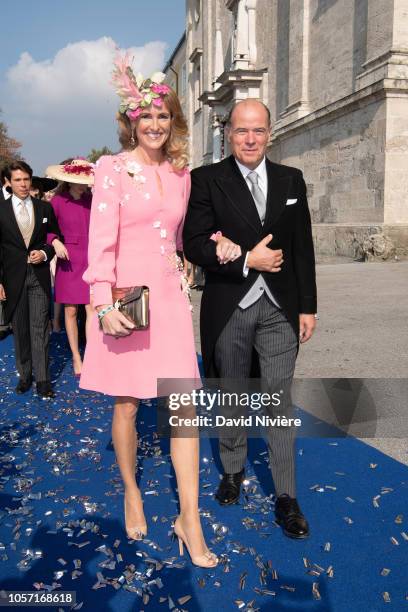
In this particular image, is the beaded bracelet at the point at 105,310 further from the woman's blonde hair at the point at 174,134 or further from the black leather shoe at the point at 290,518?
the black leather shoe at the point at 290,518

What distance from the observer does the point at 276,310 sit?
2.97 meters

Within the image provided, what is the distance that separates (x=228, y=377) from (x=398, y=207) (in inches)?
544

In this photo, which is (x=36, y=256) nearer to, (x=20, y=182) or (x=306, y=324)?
(x=20, y=182)

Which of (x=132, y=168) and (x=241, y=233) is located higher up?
(x=132, y=168)

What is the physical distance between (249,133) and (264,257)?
667mm

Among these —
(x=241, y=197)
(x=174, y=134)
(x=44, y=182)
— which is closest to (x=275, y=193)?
(x=241, y=197)

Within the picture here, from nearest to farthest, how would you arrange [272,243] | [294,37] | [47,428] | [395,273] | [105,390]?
1. [105,390]
2. [272,243]
3. [47,428]
4. [395,273]
5. [294,37]

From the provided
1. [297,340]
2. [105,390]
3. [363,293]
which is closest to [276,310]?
[297,340]

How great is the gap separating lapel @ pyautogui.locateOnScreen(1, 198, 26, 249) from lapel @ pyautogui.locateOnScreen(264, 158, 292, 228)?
3124 mm

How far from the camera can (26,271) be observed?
17.5 feet

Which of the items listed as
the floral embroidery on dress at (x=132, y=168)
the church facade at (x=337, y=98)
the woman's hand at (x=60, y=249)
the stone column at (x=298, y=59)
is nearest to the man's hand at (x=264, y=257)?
the floral embroidery on dress at (x=132, y=168)

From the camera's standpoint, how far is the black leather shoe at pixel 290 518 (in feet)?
9.42

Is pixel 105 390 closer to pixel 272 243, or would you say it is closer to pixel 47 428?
pixel 272 243

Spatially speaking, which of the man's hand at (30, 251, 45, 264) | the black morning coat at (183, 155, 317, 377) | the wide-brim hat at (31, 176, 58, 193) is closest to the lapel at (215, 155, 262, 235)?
the black morning coat at (183, 155, 317, 377)
